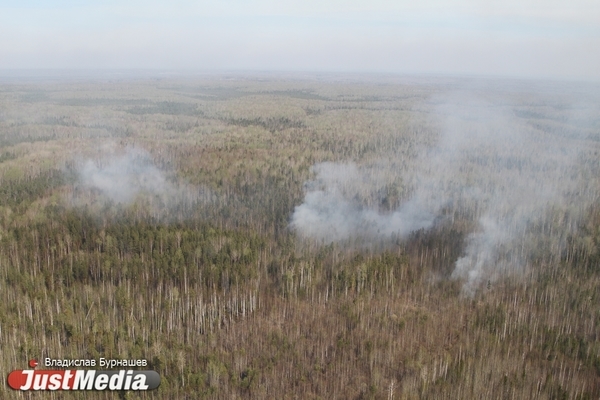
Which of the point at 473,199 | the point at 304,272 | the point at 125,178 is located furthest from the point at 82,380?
the point at 473,199

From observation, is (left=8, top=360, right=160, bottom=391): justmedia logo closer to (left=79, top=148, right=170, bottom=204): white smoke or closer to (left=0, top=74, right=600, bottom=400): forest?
(left=0, top=74, right=600, bottom=400): forest

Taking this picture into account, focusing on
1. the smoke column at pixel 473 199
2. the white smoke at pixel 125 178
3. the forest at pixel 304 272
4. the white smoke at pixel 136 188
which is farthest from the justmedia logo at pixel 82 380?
the white smoke at pixel 125 178

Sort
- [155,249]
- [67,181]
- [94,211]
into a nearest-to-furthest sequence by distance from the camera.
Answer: [155,249] → [94,211] → [67,181]

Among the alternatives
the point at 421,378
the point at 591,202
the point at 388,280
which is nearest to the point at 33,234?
the point at 388,280

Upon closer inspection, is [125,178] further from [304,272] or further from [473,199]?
[473,199]

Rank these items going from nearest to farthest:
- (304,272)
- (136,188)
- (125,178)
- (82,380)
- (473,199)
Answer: (82,380)
(304,272)
(473,199)
(136,188)
(125,178)

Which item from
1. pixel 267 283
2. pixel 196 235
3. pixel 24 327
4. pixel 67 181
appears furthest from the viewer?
pixel 67 181

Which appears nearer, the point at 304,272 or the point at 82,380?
the point at 82,380

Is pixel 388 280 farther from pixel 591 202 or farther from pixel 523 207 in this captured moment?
pixel 591 202

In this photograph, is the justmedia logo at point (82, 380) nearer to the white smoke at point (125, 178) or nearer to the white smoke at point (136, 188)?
the white smoke at point (136, 188)
